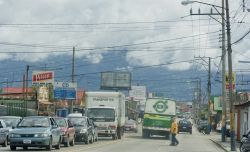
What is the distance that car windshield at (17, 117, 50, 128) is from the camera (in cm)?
3141

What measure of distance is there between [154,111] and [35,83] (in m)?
34.2

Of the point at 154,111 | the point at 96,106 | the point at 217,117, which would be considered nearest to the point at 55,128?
the point at 96,106

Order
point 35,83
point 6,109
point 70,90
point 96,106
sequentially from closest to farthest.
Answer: point 96,106 → point 6,109 → point 70,90 → point 35,83

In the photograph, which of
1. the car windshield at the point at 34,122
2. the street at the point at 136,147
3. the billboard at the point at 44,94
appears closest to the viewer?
the car windshield at the point at 34,122

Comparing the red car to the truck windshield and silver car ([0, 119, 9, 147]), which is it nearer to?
silver car ([0, 119, 9, 147])

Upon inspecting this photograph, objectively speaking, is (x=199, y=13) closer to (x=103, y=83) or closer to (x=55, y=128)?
(x=55, y=128)

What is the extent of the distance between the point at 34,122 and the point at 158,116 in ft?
90.0

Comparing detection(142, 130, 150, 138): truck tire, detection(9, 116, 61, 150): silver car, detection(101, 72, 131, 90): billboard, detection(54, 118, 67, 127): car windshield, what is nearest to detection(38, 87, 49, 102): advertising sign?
detection(101, 72, 131, 90): billboard

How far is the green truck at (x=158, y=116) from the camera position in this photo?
57969mm

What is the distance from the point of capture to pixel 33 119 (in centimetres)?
3197

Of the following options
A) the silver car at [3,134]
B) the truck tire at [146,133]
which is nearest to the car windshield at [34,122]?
the silver car at [3,134]

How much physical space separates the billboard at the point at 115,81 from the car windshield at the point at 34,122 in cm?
8510

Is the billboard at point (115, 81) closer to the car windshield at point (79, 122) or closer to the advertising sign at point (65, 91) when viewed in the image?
the advertising sign at point (65, 91)

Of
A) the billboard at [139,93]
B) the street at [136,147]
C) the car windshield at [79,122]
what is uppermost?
the billboard at [139,93]
